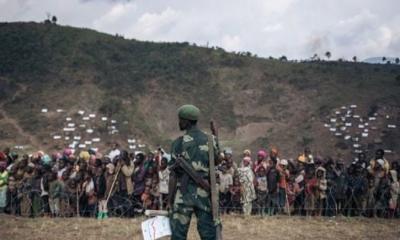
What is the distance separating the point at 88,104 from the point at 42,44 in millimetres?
10096

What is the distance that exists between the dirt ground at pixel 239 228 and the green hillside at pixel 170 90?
806 inches

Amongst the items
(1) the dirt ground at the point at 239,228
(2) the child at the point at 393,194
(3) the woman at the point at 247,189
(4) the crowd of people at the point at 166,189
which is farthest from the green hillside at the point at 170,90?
(1) the dirt ground at the point at 239,228

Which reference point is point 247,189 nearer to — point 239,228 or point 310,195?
point 310,195

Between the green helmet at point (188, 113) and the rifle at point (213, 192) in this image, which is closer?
the rifle at point (213, 192)

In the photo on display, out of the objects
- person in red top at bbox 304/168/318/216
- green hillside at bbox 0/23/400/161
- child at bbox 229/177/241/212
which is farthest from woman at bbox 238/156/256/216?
green hillside at bbox 0/23/400/161

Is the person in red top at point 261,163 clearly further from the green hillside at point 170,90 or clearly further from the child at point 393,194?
the green hillside at point 170,90

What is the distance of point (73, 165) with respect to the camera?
1163 centimetres

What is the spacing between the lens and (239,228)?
9.55 meters

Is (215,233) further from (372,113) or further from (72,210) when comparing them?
(372,113)

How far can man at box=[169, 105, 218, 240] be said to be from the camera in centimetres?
580

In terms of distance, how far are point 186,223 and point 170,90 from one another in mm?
35172

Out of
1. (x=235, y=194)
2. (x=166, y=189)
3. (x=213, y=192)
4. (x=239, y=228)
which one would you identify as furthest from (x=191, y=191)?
(x=235, y=194)

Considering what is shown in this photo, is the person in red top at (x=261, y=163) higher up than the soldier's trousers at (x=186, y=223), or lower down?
higher up

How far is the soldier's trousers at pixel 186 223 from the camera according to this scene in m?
5.77
